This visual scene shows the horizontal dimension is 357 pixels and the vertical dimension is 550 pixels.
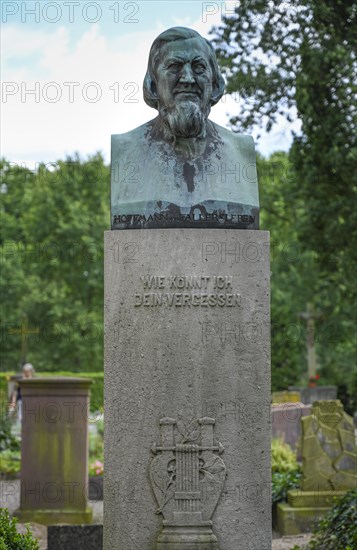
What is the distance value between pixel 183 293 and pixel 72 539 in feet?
13.1

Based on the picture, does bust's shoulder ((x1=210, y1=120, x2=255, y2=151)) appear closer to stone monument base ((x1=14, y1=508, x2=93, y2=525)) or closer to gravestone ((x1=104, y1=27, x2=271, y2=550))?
gravestone ((x1=104, y1=27, x2=271, y2=550))

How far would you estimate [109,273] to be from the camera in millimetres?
5887

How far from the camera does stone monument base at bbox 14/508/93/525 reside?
10867 millimetres

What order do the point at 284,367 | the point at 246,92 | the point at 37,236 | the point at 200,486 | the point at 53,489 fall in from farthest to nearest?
the point at 37,236 < the point at 284,367 < the point at 246,92 < the point at 53,489 < the point at 200,486

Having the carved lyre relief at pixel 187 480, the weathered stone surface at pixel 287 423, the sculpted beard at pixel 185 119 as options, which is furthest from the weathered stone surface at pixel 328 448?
the sculpted beard at pixel 185 119

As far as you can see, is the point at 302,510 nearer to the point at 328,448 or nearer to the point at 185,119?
the point at 328,448

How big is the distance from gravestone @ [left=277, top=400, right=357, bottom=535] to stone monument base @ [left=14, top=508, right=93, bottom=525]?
2278 mm

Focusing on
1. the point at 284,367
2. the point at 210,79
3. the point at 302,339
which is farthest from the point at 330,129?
the point at 302,339

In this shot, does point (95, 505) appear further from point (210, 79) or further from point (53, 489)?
point (210, 79)

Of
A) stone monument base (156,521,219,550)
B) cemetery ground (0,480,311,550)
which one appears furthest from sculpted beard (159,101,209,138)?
cemetery ground (0,480,311,550)

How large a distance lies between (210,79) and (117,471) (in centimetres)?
262

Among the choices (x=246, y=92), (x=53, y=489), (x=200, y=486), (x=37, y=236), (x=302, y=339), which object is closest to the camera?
(x=200, y=486)

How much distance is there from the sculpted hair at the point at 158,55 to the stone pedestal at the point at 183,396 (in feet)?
3.35

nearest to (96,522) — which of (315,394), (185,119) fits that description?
(185,119)
